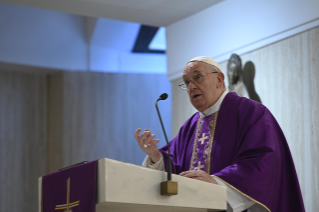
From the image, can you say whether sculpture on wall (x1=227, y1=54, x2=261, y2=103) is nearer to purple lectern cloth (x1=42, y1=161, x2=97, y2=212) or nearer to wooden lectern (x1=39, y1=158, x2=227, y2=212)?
wooden lectern (x1=39, y1=158, x2=227, y2=212)

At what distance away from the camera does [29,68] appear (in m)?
6.99

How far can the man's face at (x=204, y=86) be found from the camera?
317 centimetres

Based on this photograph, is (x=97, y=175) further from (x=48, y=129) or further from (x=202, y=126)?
(x=48, y=129)

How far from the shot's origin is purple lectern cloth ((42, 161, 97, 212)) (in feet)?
Answer: 6.33

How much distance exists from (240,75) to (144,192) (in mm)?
2800

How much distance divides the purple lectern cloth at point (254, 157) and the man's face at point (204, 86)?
0.36ft

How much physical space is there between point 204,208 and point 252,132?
0.73 meters

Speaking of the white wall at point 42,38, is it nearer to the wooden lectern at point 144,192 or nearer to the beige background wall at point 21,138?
the beige background wall at point 21,138

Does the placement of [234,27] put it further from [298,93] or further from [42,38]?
[42,38]

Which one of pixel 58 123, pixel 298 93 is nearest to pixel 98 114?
pixel 58 123

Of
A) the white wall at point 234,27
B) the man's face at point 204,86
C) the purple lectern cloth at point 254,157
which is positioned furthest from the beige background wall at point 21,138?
the man's face at point 204,86

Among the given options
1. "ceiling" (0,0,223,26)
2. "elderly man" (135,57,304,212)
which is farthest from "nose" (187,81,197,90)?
"ceiling" (0,0,223,26)

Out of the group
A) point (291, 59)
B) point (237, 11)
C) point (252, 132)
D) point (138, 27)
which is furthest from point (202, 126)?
point (138, 27)

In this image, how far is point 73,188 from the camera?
2.06 meters
